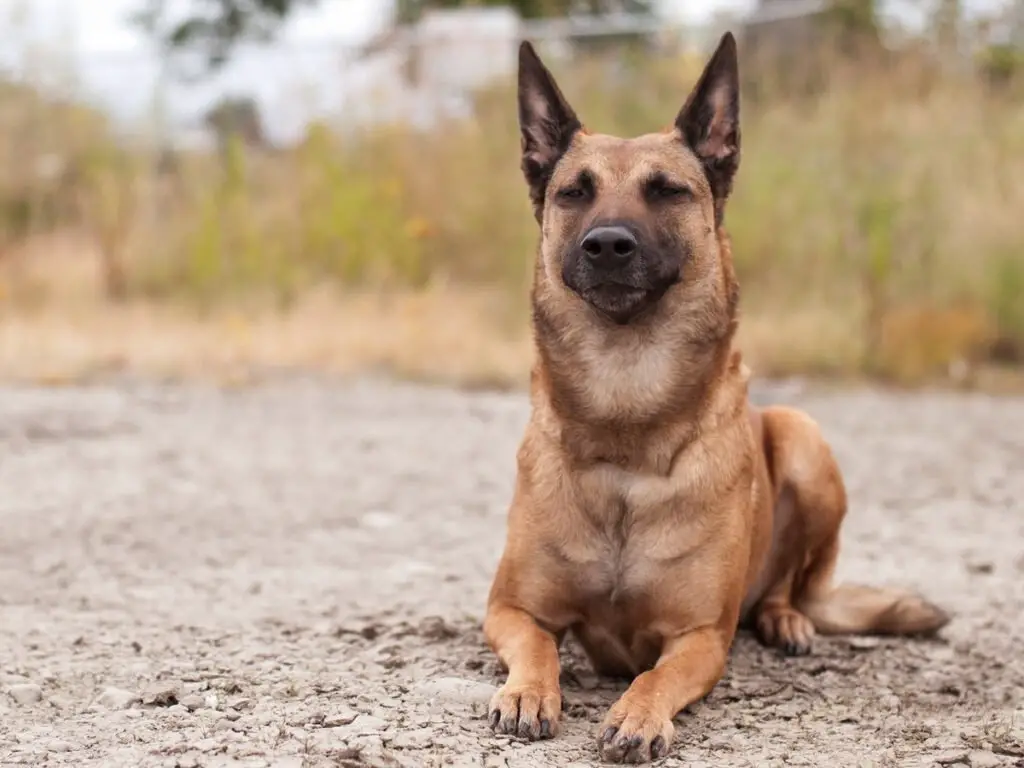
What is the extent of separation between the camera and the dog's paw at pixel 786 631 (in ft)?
13.7

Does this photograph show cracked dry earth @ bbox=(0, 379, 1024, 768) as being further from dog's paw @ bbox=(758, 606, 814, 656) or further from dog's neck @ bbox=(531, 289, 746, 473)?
dog's neck @ bbox=(531, 289, 746, 473)

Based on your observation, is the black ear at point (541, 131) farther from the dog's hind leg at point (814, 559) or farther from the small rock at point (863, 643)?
the small rock at point (863, 643)

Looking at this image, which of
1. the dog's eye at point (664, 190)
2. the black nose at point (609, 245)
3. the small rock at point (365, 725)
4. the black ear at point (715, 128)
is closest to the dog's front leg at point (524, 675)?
the small rock at point (365, 725)

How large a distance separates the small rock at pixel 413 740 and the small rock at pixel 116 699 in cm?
76

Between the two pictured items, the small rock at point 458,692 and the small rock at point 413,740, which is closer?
the small rock at point 413,740

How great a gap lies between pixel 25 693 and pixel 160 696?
14.7 inches

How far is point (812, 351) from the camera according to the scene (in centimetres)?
1017

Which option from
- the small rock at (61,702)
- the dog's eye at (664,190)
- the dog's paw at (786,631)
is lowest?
the dog's paw at (786,631)

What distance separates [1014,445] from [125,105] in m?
9.58

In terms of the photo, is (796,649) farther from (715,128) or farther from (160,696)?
(160,696)

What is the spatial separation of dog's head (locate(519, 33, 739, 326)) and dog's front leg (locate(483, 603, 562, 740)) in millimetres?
877

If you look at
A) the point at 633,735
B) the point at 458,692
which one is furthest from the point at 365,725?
the point at 633,735

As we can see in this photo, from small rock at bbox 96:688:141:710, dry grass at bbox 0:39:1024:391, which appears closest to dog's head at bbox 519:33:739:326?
small rock at bbox 96:688:141:710

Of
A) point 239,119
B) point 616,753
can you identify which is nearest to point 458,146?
point 239,119
